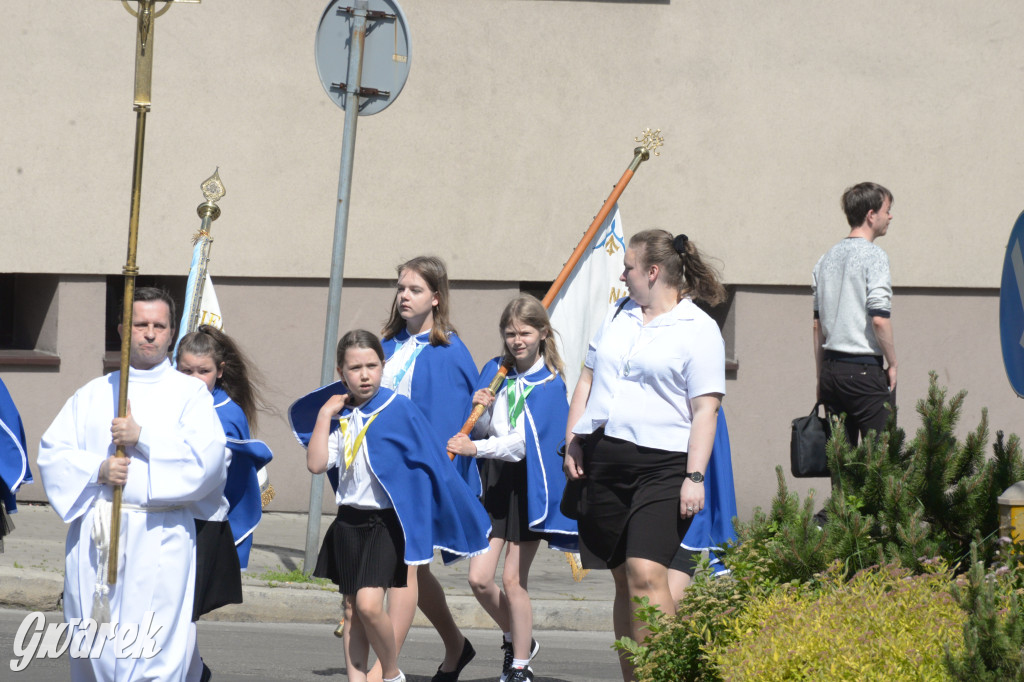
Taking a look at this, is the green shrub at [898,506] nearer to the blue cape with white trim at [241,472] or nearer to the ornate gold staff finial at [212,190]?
the blue cape with white trim at [241,472]

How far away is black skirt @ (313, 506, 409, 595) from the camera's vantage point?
5289mm

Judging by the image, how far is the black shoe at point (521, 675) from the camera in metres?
5.84

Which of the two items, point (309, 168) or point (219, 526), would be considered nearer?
point (219, 526)

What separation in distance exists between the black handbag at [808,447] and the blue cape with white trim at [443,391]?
1737 mm

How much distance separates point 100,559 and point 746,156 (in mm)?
7531

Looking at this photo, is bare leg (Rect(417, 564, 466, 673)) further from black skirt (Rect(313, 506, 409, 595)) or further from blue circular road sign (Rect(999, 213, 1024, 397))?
blue circular road sign (Rect(999, 213, 1024, 397))

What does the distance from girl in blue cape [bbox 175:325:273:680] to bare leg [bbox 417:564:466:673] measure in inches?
31.4

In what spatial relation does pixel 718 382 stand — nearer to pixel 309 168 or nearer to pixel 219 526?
pixel 219 526

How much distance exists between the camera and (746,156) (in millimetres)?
10914

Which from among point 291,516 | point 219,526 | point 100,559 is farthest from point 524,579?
point 291,516

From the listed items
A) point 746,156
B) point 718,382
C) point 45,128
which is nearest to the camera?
point 718,382

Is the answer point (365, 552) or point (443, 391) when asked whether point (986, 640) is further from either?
point (443, 391)

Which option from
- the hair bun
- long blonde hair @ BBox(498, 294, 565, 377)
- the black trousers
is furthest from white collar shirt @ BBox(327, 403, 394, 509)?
the black trousers

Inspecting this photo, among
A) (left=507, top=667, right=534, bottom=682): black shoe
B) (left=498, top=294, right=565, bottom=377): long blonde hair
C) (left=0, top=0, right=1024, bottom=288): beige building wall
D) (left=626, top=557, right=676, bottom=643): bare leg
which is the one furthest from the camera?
(left=0, top=0, right=1024, bottom=288): beige building wall
